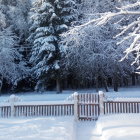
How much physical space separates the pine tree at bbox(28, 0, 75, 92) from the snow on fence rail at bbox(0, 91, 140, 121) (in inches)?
564

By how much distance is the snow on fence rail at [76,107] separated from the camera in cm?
1252

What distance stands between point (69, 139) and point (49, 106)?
16.8ft

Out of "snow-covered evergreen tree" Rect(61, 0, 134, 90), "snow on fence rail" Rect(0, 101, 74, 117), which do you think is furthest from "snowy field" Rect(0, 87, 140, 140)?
"snow-covered evergreen tree" Rect(61, 0, 134, 90)

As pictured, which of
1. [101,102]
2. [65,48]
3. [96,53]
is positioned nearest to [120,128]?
[101,102]

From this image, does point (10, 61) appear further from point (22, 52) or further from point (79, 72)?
point (79, 72)

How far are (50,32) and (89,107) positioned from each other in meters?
16.5

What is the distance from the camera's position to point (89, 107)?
1279cm

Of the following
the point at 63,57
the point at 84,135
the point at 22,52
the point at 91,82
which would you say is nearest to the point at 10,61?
the point at 22,52

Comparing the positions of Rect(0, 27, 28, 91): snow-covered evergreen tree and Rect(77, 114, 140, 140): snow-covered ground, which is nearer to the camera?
Rect(77, 114, 140, 140): snow-covered ground

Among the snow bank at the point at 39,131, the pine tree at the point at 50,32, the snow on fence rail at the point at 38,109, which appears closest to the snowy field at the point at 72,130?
the snow bank at the point at 39,131

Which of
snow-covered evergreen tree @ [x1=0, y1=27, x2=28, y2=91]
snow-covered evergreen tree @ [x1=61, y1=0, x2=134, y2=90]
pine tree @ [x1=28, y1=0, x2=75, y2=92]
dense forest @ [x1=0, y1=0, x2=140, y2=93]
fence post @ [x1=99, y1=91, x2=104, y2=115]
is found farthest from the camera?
snow-covered evergreen tree @ [x1=0, y1=27, x2=28, y2=91]

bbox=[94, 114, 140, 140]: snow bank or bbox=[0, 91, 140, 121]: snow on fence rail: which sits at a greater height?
bbox=[0, 91, 140, 121]: snow on fence rail

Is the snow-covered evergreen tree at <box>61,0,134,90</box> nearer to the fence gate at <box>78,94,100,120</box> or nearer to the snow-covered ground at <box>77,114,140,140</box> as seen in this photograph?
the fence gate at <box>78,94,100,120</box>

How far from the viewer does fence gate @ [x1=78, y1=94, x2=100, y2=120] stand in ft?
41.7
